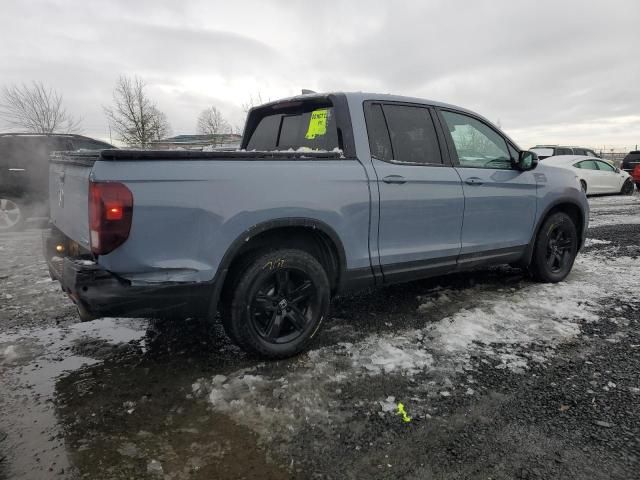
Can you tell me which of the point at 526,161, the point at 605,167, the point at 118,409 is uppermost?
the point at 605,167

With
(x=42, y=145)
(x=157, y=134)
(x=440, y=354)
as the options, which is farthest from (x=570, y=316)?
(x=157, y=134)

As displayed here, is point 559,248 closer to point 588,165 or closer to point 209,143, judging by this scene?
point 209,143

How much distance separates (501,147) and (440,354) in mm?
2332

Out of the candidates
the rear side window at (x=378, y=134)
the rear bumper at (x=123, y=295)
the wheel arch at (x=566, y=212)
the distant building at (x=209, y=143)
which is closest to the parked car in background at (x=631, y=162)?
the distant building at (x=209, y=143)

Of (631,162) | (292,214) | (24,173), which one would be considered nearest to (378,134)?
(292,214)

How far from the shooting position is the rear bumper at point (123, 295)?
2.36 meters

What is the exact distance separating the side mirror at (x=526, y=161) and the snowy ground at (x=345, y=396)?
52.5 inches

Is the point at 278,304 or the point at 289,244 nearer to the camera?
the point at 278,304

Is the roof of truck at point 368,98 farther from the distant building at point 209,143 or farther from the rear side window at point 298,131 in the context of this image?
the distant building at point 209,143

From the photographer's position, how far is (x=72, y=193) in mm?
2783

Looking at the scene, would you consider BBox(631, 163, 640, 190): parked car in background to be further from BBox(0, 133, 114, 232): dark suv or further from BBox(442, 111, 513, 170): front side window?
BBox(0, 133, 114, 232): dark suv

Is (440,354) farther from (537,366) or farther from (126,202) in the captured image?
(126,202)

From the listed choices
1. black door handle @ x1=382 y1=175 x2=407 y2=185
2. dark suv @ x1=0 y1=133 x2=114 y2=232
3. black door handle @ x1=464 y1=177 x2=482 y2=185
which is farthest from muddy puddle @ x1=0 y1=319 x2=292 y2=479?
dark suv @ x1=0 y1=133 x2=114 y2=232

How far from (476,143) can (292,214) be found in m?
2.28
